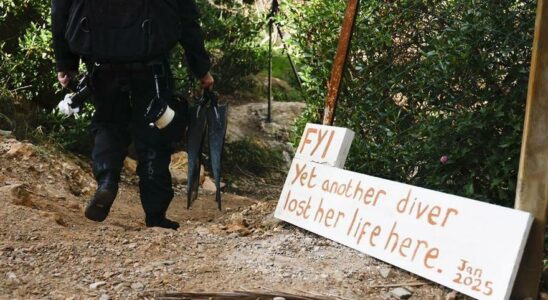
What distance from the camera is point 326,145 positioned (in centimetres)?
482

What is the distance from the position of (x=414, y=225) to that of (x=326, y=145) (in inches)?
37.5

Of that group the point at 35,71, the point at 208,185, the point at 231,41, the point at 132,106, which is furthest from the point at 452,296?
the point at 231,41

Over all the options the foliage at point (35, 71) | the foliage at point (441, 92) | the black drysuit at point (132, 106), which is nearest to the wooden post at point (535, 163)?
the foliage at point (441, 92)

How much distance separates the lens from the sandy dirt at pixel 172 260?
12.5 ft

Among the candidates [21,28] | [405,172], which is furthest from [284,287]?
[21,28]

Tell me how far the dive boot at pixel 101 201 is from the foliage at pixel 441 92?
144 cm

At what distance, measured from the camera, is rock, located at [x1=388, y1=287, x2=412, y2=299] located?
3.80 metres

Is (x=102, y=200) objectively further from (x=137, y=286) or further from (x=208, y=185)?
(x=208, y=185)

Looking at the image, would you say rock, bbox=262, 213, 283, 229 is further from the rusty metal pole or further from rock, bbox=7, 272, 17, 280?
rock, bbox=7, 272, 17, 280

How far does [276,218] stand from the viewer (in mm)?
4965

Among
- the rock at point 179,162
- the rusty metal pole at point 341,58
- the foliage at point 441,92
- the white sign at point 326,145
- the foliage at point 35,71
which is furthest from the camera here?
the rock at point 179,162

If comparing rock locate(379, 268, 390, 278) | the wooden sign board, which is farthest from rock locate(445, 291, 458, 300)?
rock locate(379, 268, 390, 278)

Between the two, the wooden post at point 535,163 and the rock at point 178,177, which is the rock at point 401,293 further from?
the rock at point 178,177

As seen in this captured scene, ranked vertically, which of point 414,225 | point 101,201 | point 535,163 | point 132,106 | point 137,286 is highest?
point 535,163
